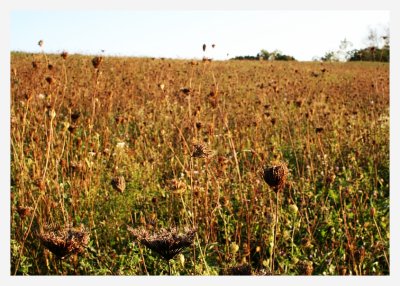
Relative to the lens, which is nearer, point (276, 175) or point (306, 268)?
point (276, 175)

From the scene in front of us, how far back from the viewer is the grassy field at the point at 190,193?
222cm

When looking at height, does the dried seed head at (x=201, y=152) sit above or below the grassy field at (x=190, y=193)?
above

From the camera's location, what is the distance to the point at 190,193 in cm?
289

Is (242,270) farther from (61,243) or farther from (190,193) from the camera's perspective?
(190,193)

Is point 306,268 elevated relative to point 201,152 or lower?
lower

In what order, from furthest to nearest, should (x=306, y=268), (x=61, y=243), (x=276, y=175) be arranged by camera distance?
(x=306, y=268), (x=61, y=243), (x=276, y=175)

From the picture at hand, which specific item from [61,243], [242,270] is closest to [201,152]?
[242,270]

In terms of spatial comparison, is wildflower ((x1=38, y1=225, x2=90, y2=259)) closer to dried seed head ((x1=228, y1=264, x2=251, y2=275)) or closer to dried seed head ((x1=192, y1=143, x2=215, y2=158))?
dried seed head ((x1=228, y1=264, x2=251, y2=275))

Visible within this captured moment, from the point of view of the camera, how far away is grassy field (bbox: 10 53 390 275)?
222cm

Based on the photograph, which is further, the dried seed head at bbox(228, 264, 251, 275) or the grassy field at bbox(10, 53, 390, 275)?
the grassy field at bbox(10, 53, 390, 275)

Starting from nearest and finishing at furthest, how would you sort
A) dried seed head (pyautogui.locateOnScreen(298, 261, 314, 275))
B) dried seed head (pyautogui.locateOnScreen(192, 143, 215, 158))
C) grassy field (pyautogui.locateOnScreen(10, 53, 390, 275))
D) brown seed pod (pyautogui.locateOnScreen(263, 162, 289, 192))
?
brown seed pod (pyautogui.locateOnScreen(263, 162, 289, 192)), dried seed head (pyautogui.locateOnScreen(298, 261, 314, 275)), dried seed head (pyautogui.locateOnScreen(192, 143, 215, 158)), grassy field (pyautogui.locateOnScreen(10, 53, 390, 275))

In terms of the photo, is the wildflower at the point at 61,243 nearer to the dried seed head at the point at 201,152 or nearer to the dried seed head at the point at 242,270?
the dried seed head at the point at 242,270

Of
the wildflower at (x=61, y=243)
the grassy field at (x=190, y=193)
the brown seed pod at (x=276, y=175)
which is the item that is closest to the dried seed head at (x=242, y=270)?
the grassy field at (x=190, y=193)

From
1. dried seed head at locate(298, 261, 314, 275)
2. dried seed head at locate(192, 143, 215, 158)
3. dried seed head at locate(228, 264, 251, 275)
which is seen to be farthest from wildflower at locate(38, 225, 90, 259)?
dried seed head at locate(298, 261, 314, 275)
